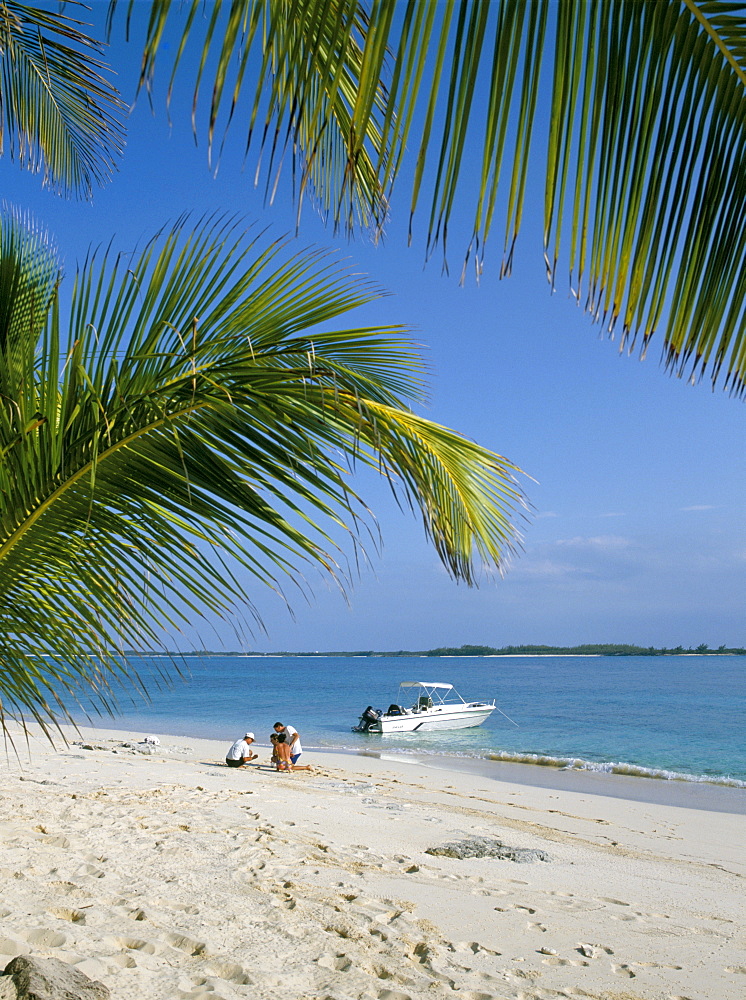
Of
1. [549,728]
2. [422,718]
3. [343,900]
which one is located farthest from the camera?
[549,728]

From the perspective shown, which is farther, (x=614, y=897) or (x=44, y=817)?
(x=44, y=817)

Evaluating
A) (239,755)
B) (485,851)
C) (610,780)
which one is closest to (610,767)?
(610,780)

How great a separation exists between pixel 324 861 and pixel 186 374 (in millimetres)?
5201

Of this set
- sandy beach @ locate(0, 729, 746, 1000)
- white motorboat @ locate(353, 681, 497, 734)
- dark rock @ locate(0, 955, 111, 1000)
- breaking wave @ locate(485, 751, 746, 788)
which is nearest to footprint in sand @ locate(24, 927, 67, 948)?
sandy beach @ locate(0, 729, 746, 1000)

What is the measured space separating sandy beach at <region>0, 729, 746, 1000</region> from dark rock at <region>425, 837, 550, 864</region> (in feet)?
0.12

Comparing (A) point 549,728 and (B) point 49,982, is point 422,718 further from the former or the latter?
(B) point 49,982

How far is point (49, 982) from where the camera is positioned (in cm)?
291

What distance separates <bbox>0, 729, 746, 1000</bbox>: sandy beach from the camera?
3.87 metres

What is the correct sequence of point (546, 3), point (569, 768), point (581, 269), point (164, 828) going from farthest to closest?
point (569, 768), point (164, 828), point (581, 269), point (546, 3)

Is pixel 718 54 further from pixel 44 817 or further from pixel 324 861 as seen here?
pixel 44 817

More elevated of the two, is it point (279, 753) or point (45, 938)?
point (45, 938)

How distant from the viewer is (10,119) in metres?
4.47

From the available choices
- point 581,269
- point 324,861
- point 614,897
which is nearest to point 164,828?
point 324,861

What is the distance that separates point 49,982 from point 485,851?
17.3ft
